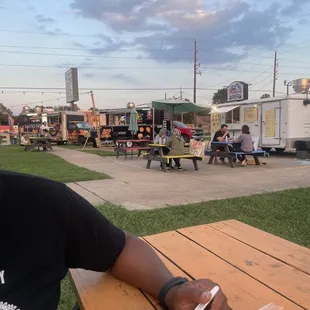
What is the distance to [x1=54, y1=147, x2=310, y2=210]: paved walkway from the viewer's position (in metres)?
5.98

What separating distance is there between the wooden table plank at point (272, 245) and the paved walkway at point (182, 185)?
3201 millimetres

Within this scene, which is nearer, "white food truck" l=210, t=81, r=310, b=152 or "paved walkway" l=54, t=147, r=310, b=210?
"paved walkway" l=54, t=147, r=310, b=210

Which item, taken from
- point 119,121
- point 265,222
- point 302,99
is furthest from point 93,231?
point 119,121

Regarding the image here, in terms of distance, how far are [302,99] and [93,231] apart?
13502mm

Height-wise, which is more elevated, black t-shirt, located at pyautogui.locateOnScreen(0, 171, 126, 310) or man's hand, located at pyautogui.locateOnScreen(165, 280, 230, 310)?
black t-shirt, located at pyautogui.locateOnScreen(0, 171, 126, 310)

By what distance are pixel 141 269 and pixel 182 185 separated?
6013 mm

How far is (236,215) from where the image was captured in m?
4.73

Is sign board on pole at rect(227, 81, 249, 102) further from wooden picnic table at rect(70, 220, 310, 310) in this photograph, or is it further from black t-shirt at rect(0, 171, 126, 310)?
black t-shirt at rect(0, 171, 126, 310)

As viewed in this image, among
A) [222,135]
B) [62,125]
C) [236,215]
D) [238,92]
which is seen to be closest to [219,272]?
[236,215]

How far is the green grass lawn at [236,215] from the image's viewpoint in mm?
4148

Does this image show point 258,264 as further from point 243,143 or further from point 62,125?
point 62,125

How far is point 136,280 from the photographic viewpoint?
54.1 inches

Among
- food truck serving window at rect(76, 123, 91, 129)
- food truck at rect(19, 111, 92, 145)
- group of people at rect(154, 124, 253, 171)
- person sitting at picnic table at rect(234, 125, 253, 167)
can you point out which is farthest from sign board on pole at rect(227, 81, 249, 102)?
food truck serving window at rect(76, 123, 91, 129)

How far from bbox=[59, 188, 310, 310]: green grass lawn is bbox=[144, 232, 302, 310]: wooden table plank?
2.03m
